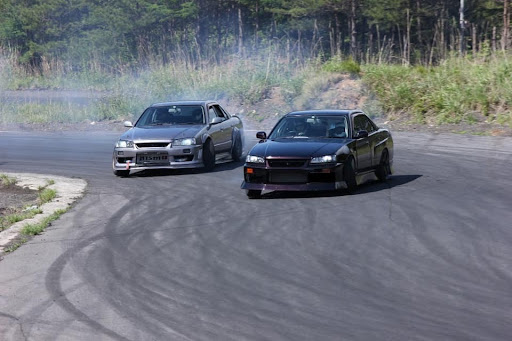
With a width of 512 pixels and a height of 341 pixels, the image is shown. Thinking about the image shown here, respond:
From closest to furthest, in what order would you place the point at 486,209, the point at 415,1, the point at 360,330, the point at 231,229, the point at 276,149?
the point at 360,330 → the point at 231,229 → the point at 486,209 → the point at 276,149 → the point at 415,1

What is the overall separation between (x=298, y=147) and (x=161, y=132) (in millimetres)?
4676

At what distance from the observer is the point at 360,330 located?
679 centimetres

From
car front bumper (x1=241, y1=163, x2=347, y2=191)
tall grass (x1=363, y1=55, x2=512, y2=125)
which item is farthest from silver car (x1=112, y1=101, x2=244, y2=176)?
tall grass (x1=363, y1=55, x2=512, y2=125)

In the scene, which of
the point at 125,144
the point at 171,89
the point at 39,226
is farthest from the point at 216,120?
the point at 171,89

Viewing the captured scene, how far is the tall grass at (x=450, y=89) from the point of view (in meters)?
25.9

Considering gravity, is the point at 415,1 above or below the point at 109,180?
above

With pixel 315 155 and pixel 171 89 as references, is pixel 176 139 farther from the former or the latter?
pixel 171 89

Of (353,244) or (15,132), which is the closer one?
(353,244)

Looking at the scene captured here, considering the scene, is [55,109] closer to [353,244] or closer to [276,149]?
[276,149]

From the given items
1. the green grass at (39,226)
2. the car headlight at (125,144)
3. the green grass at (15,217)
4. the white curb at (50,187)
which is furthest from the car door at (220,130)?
the green grass at (39,226)

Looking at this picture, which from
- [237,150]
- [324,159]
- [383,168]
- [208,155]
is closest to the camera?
[324,159]

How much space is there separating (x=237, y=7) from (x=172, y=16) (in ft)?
20.3

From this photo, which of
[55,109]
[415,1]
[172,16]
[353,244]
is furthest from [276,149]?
[172,16]

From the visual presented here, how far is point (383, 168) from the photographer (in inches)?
631
